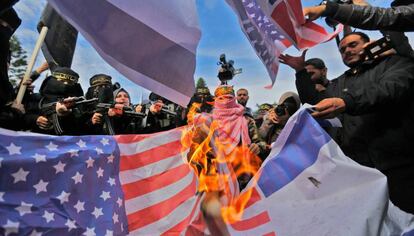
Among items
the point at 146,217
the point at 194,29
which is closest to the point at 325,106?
the point at 194,29

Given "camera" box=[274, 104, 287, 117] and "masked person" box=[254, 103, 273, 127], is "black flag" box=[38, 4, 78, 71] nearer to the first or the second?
"camera" box=[274, 104, 287, 117]

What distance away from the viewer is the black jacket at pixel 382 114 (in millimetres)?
2345

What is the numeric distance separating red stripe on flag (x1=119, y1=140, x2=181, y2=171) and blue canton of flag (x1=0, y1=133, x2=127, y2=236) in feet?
0.37

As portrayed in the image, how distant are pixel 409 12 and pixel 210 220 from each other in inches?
74.2

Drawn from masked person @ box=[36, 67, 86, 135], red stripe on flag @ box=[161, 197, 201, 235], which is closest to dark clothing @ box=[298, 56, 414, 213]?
red stripe on flag @ box=[161, 197, 201, 235]

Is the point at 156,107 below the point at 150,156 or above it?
above

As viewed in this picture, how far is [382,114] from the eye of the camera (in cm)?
253

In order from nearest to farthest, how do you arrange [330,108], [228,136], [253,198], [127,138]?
[330,108] → [253,198] → [127,138] → [228,136]

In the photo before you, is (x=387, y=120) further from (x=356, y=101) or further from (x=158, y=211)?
(x=158, y=211)

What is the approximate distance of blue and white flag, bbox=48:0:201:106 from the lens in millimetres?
2080

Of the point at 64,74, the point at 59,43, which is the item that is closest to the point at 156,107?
the point at 64,74

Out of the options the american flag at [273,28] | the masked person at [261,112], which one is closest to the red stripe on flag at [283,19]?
the american flag at [273,28]

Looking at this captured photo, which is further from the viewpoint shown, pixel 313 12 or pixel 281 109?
pixel 281 109

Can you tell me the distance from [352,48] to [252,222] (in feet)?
5.01
